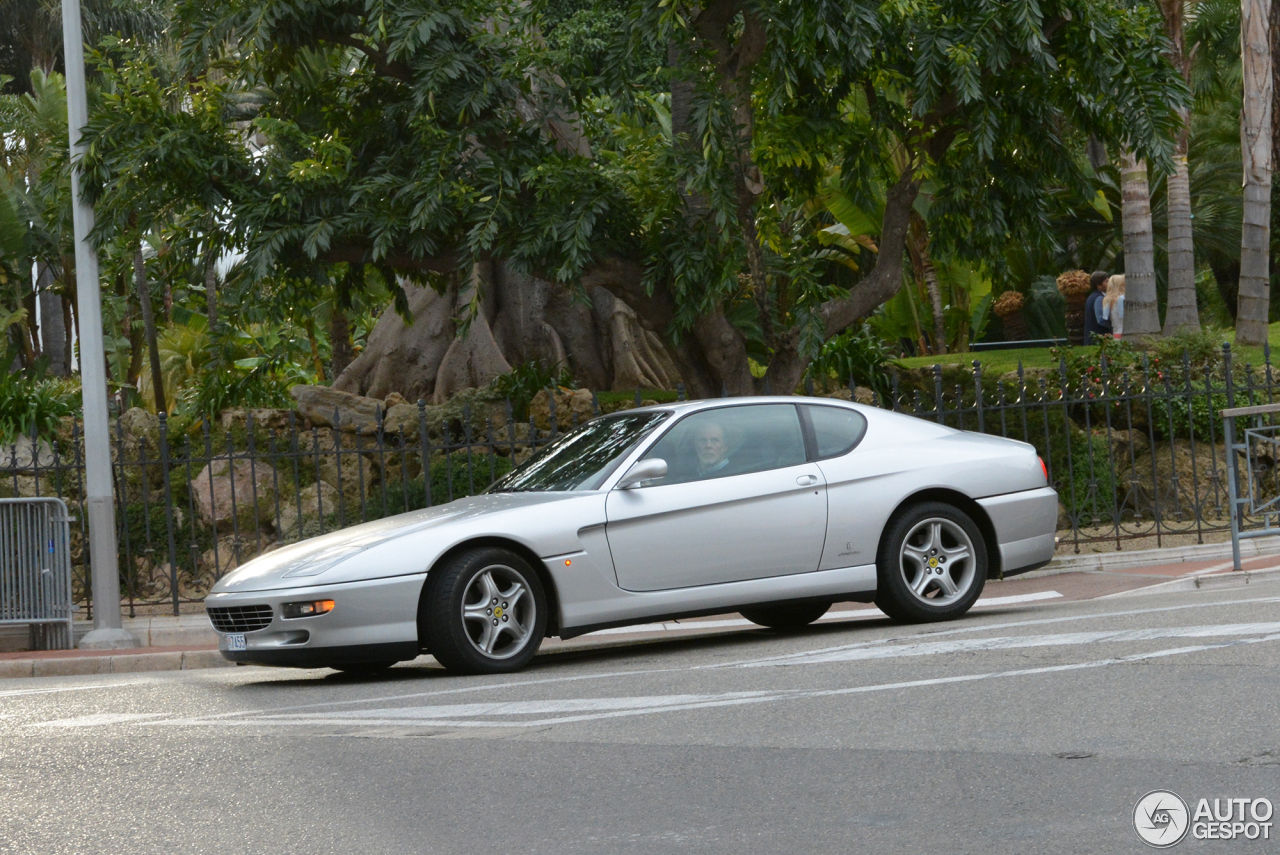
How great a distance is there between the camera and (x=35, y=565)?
429 inches

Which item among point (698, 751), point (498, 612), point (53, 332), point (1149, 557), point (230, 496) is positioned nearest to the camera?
point (698, 751)

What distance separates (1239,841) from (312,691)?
4992 mm

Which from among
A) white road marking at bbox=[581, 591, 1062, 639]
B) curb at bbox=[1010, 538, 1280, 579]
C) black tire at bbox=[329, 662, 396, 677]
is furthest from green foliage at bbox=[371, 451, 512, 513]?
black tire at bbox=[329, 662, 396, 677]

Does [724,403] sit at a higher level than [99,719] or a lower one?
higher

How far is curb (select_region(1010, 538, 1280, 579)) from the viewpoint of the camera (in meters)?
11.7

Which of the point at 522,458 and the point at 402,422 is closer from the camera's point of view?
the point at 522,458

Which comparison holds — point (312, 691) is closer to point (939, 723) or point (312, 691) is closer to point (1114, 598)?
point (939, 723)

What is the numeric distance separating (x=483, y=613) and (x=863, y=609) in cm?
372

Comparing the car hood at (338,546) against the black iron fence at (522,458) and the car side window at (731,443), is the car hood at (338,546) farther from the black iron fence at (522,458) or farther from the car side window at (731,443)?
the black iron fence at (522,458)

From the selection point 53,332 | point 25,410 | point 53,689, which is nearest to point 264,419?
point 25,410

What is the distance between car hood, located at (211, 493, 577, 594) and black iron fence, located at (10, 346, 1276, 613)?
4519 mm

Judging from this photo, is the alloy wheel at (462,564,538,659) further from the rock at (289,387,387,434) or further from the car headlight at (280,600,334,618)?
the rock at (289,387,387,434)

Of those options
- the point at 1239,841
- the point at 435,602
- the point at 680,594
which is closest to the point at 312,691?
the point at 435,602

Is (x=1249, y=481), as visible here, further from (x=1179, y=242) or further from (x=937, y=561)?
(x=1179, y=242)
